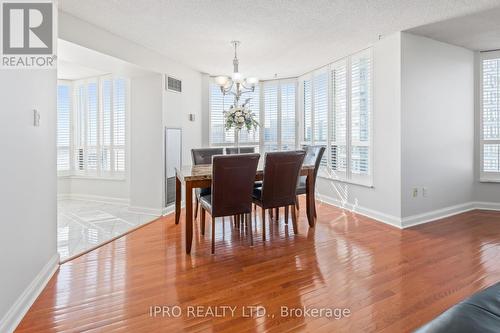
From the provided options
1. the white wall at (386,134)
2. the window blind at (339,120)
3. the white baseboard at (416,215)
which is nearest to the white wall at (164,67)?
the window blind at (339,120)

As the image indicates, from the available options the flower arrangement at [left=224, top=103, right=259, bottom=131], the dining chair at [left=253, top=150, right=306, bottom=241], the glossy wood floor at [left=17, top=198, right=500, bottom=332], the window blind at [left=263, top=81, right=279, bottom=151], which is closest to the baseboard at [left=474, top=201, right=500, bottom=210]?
the glossy wood floor at [left=17, top=198, right=500, bottom=332]

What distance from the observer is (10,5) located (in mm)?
1987

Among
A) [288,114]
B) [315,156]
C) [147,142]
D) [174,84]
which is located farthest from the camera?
[288,114]

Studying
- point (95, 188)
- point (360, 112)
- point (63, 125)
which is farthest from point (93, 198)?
point (360, 112)

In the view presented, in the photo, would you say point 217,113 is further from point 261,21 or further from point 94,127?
point 261,21

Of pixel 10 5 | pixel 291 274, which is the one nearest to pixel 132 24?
pixel 10 5

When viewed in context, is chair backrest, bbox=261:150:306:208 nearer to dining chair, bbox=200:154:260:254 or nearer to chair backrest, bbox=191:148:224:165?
dining chair, bbox=200:154:260:254

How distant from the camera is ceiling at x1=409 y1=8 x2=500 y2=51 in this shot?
10.4 ft

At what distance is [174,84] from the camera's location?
4629 millimetres

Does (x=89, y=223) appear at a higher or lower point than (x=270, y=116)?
lower

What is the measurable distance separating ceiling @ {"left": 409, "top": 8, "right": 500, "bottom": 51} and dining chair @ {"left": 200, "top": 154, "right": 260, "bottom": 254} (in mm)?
2676

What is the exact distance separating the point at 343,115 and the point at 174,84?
2773 millimetres

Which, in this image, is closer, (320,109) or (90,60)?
(90,60)

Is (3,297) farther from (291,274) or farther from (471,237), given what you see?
(471,237)
